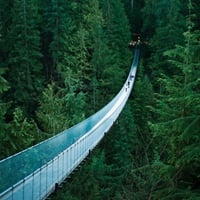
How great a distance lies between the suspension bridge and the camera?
6.98 meters

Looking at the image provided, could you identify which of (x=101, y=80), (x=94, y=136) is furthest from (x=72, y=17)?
(x=94, y=136)

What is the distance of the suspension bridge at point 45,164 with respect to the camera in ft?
22.9

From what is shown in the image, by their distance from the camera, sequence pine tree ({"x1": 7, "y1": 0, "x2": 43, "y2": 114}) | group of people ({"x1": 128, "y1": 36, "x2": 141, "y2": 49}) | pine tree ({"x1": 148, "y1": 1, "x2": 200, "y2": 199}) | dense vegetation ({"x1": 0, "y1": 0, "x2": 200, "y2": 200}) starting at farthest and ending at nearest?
group of people ({"x1": 128, "y1": 36, "x2": 141, "y2": 49})
pine tree ({"x1": 7, "y1": 0, "x2": 43, "y2": 114})
dense vegetation ({"x1": 0, "y1": 0, "x2": 200, "y2": 200})
pine tree ({"x1": 148, "y1": 1, "x2": 200, "y2": 199})

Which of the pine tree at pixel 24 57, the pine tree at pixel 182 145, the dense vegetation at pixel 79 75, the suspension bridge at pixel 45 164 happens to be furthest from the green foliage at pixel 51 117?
the pine tree at pixel 182 145

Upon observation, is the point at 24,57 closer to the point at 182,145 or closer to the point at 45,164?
the point at 45,164

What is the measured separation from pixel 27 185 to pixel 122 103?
1702 cm

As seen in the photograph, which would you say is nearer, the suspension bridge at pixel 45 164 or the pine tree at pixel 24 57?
the suspension bridge at pixel 45 164

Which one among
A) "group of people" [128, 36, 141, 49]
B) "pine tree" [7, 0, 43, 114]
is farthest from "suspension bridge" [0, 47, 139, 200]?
"group of people" [128, 36, 141, 49]

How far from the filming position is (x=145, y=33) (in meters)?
48.5

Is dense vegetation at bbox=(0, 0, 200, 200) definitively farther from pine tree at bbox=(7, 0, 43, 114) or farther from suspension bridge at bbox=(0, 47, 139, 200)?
suspension bridge at bbox=(0, 47, 139, 200)

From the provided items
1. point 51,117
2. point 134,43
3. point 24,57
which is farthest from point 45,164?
point 134,43

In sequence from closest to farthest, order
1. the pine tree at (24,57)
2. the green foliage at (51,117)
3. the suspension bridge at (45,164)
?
the suspension bridge at (45,164) → the green foliage at (51,117) → the pine tree at (24,57)

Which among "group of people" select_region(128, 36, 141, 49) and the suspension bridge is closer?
the suspension bridge

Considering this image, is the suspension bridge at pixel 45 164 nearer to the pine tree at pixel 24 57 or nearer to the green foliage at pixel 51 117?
the green foliage at pixel 51 117
